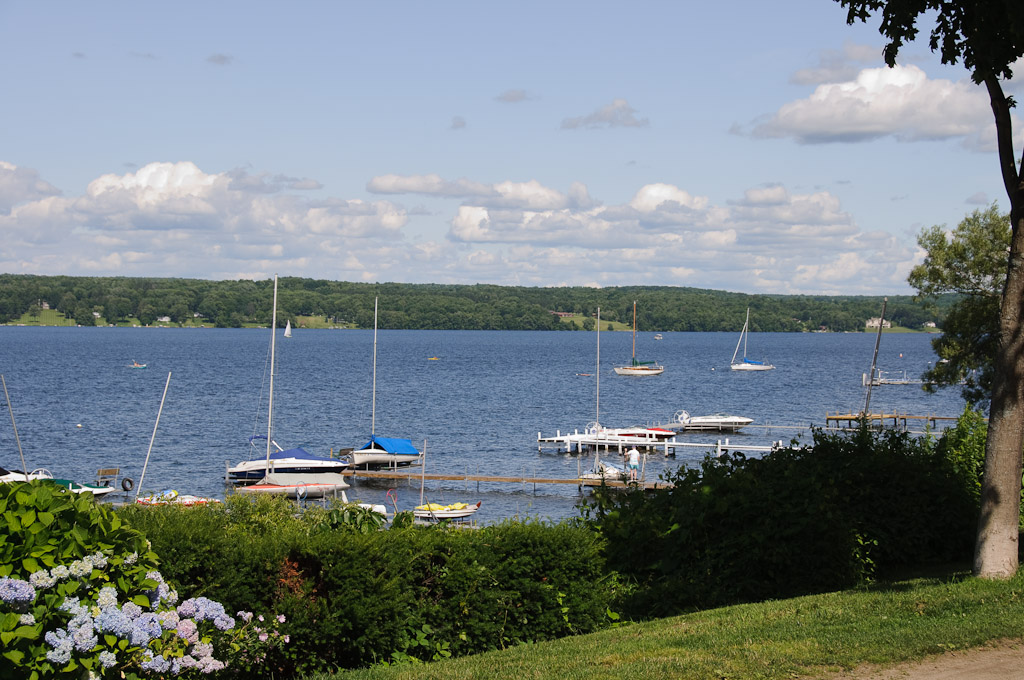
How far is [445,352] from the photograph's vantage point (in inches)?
7126

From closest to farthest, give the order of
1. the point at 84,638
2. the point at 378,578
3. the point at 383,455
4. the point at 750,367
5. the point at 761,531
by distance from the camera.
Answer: the point at 84,638, the point at 378,578, the point at 761,531, the point at 383,455, the point at 750,367

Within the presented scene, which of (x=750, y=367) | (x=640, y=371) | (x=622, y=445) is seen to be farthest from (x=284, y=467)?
(x=750, y=367)

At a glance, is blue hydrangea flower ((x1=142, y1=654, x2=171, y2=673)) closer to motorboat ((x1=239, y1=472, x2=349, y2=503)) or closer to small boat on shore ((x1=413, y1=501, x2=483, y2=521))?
small boat on shore ((x1=413, y1=501, x2=483, y2=521))

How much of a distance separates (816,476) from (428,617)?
518 centimetres

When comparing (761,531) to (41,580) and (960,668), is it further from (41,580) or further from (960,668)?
(41,580)

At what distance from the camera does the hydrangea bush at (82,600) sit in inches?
224

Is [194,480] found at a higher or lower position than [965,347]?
lower

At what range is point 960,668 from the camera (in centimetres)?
701

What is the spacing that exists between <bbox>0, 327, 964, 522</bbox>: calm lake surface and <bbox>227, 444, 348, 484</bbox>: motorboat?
1241 millimetres

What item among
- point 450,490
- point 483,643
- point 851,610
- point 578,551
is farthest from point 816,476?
point 450,490

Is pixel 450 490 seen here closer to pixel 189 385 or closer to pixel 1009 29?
pixel 1009 29

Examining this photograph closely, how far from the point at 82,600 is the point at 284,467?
1412 inches

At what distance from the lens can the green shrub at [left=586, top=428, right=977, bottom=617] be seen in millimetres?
10109

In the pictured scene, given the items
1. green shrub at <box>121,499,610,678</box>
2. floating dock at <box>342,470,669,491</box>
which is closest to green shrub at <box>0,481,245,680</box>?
green shrub at <box>121,499,610,678</box>
